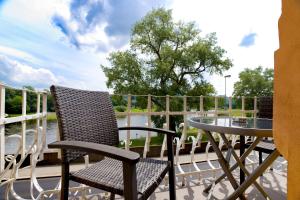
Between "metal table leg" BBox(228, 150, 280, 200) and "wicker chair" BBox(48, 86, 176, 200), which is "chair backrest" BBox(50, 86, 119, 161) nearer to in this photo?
"wicker chair" BBox(48, 86, 176, 200)

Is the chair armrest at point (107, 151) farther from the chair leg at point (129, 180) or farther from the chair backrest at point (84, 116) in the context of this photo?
the chair backrest at point (84, 116)

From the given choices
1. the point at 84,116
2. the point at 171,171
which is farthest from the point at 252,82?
the point at 84,116

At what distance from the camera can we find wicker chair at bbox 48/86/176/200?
41.7 inches

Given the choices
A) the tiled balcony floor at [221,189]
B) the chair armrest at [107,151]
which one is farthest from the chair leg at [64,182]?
the tiled balcony floor at [221,189]

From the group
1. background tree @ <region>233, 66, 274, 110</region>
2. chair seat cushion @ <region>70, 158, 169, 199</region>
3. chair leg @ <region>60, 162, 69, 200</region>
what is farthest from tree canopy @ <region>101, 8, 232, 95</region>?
chair leg @ <region>60, 162, 69, 200</region>

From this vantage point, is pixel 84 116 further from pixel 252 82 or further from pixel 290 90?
pixel 252 82

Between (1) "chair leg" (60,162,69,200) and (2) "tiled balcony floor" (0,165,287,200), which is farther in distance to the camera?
(2) "tiled balcony floor" (0,165,287,200)

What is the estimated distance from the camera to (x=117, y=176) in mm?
1426

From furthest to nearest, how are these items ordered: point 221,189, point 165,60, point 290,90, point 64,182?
point 165,60 < point 221,189 < point 64,182 < point 290,90

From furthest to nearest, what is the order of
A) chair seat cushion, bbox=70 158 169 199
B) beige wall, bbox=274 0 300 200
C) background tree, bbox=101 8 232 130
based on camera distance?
background tree, bbox=101 8 232 130
chair seat cushion, bbox=70 158 169 199
beige wall, bbox=274 0 300 200

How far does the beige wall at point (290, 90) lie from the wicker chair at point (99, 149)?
60 centimetres

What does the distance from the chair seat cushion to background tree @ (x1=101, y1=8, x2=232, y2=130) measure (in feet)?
47.2

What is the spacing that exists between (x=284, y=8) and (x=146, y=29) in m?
17.1

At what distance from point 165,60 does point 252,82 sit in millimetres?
15981
